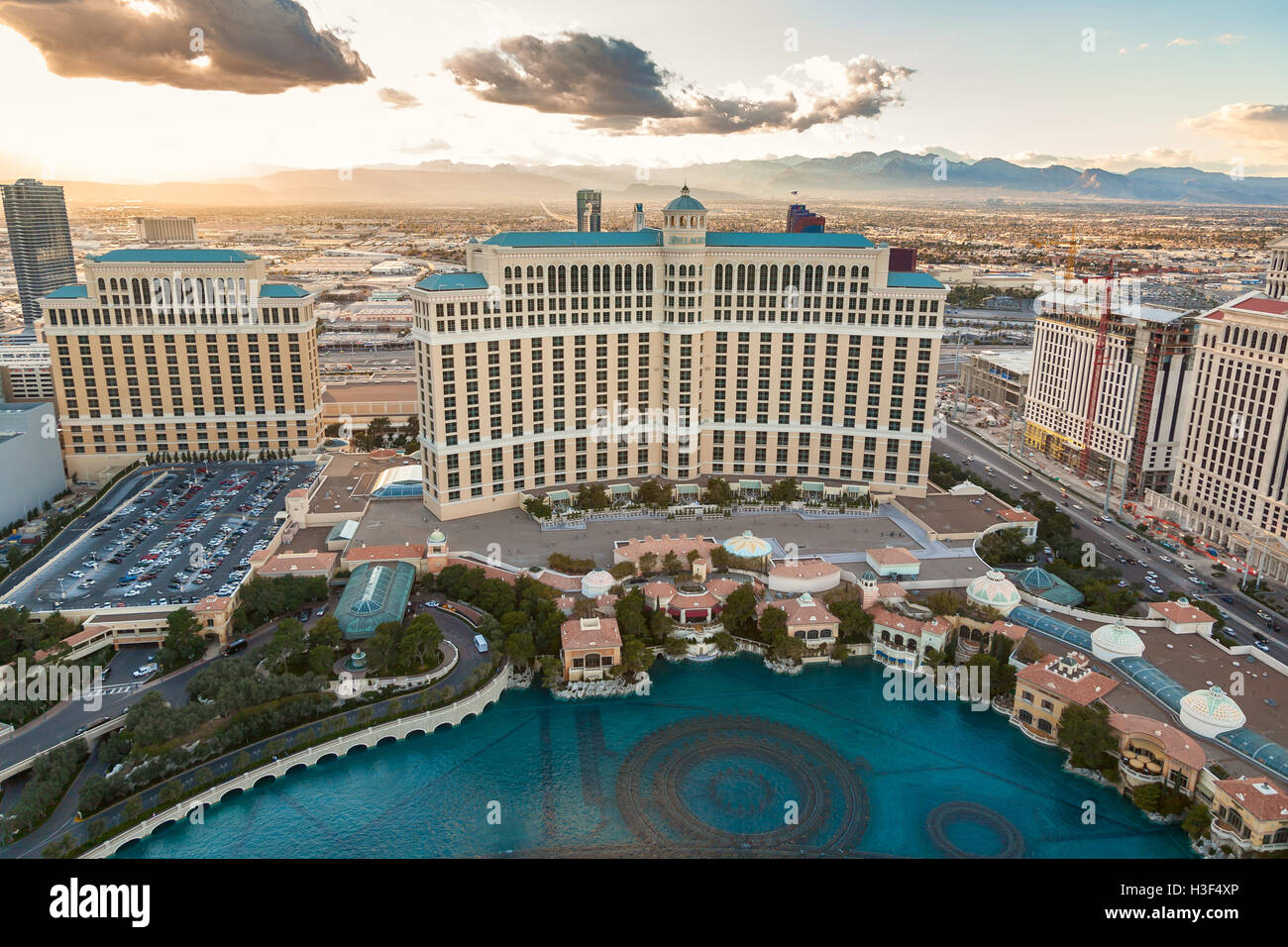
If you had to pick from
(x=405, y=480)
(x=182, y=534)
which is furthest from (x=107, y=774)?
(x=405, y=480)

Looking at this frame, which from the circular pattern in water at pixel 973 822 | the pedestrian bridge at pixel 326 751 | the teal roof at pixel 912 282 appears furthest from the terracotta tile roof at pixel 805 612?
the teal roof at pixel 912 282

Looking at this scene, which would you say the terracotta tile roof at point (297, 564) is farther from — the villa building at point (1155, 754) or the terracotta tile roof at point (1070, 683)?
the villa building at point (1155, 754)

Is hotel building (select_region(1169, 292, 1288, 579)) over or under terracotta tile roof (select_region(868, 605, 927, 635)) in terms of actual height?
over

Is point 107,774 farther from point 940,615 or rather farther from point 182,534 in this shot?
point 940,615

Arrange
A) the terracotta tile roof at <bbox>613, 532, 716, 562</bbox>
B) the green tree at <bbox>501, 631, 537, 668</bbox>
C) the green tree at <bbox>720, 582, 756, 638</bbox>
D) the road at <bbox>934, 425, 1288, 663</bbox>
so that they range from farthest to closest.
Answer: the terracotta tile roof at <bbox>613, 532, 716, 562</bbox> → the road at <bbox>934, 425, 1288, 663</bbox> → the green tree at <bbox>720, 582, 756, 638</bbox> → the green tree at <bbox>501, 631, 537, 668</bbox>

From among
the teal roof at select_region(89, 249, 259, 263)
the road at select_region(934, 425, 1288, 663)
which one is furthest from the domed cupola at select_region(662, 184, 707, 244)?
the teal roof at select_region(89, 249, 259, 263)

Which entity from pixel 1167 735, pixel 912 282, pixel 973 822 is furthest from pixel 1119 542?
pixel 973 822

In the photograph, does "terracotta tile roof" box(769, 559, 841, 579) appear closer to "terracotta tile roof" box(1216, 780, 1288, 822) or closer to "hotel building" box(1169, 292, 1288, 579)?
"terracotta tile roof" box(1216, 780, 1288, 822)
